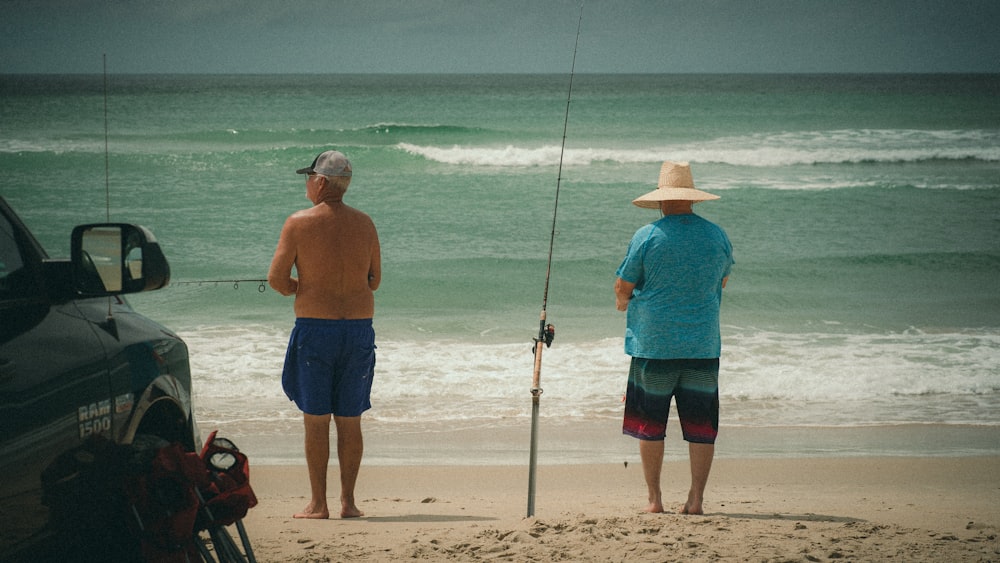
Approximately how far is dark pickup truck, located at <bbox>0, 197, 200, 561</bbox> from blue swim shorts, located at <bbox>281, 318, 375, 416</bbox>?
4.08ft

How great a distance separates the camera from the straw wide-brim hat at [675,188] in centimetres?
455

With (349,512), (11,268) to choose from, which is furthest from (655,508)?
(11,268)

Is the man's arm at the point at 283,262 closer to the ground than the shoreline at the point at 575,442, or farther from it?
farther from it

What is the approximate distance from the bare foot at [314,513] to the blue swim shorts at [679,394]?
153 cm

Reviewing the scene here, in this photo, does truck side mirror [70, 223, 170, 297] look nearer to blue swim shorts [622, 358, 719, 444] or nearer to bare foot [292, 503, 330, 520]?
bare foot [292, 503, 330, 520]

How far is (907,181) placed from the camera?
25.0m

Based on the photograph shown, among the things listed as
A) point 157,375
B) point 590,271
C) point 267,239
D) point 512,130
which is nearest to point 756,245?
point 590,271

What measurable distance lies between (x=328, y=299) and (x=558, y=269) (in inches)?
400

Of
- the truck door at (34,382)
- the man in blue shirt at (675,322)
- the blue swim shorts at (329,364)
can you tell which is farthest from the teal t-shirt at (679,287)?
the truck door at (34,382)

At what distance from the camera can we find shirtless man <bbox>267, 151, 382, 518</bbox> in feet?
14.5

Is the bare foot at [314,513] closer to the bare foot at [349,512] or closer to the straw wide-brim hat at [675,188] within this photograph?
the bare foot at [349,512]

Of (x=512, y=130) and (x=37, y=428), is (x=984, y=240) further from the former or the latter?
(x=512, y=130)

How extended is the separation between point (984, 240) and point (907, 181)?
26.7ft

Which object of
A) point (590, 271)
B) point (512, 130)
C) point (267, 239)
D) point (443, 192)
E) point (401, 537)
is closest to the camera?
point (401, 537)
